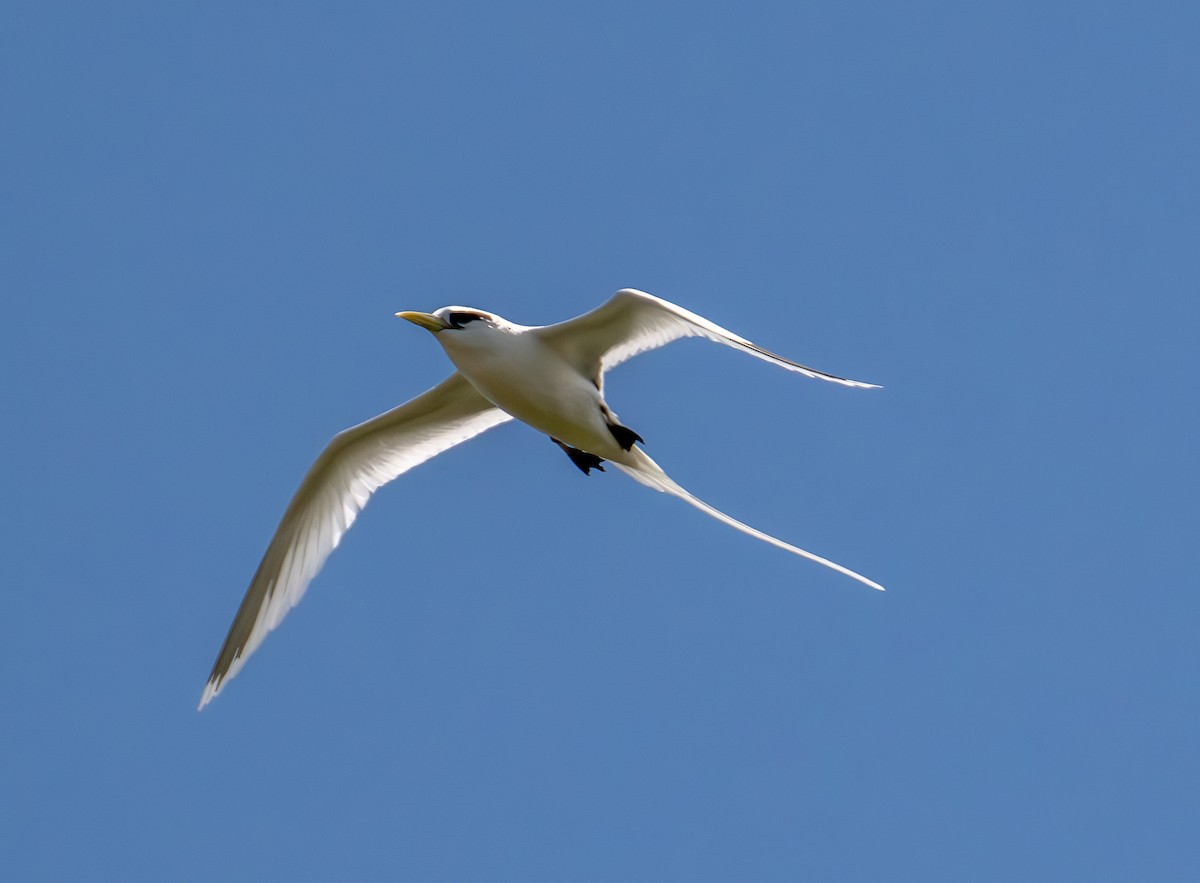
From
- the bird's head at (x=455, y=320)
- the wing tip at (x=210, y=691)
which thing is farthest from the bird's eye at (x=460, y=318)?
the wing tip at (x=210, y=691)

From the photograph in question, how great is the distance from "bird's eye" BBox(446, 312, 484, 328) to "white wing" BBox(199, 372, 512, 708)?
114 cm

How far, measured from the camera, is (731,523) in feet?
33.4

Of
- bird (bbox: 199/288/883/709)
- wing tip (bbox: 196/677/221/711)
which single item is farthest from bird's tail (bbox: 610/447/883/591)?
wing tip (bbox: 196/677/221/711)

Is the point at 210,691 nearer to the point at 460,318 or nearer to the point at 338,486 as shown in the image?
the point at 338,486

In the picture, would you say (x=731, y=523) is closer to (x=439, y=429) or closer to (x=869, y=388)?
(x=869, y=388)

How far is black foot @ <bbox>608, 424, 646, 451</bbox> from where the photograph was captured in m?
10.4

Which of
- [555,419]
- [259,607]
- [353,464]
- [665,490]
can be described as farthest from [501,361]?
[259,607]

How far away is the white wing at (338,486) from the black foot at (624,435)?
5.17 ft

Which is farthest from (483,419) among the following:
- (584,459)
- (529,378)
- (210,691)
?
(210,691)

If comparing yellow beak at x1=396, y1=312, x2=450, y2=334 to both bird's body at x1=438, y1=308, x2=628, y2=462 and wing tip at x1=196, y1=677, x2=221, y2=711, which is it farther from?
wing tip at x1=196, y1=677, x2=221, y2=711

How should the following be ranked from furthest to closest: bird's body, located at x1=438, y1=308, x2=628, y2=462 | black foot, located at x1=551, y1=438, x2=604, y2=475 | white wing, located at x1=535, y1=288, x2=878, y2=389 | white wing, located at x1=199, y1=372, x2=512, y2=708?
1. white wing, located at x1=199, y1=372, x2=512, y2=708
2. black foot, located at x1=551, y1=438, x2=604, y2=475
3. bird's body, located at x1=438, y1=308, x2=628, y2=462
4. white wing, located at x1=535, y1=288, x2=878, y2=389

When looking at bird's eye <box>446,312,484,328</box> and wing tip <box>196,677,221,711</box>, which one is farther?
wing tip <box>196,677,221,711</box>

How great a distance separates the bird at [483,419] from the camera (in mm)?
10188

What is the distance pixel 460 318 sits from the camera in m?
10.3
